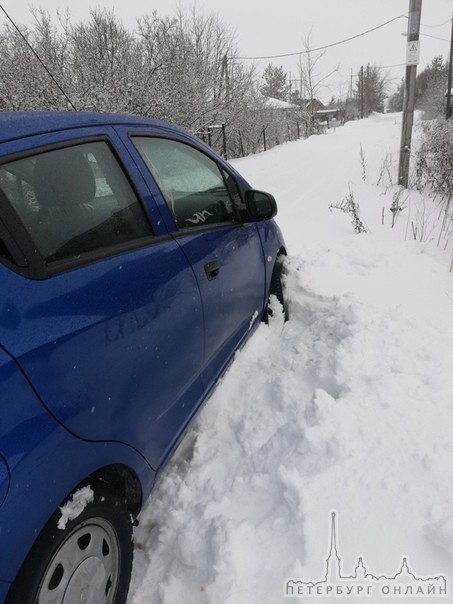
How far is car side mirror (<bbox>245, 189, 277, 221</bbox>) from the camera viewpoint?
2614mm

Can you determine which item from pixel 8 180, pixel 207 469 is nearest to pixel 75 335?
pixel 8 180

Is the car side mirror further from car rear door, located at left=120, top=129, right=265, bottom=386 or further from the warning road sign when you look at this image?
the warning road sign

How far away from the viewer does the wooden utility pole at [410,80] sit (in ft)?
24.9

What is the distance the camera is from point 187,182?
2.28 m

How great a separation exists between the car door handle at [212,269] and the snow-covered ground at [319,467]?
839 millimetres

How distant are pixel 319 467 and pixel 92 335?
1.24 metres

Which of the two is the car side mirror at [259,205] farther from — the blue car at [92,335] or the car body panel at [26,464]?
the car body panel at [26,464]

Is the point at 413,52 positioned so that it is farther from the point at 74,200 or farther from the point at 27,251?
the point at 27,251

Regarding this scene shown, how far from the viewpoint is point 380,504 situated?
1.73 m

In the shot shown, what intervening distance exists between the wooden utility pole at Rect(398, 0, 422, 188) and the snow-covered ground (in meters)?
5.80

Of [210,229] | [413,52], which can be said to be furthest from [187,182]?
[413,52]

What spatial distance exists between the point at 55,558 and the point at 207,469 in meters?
1.05

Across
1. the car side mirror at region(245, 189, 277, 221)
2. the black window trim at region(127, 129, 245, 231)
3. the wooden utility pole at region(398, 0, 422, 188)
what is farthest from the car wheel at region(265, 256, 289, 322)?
the wooden utility pole at region(398, 0, 422, 188)

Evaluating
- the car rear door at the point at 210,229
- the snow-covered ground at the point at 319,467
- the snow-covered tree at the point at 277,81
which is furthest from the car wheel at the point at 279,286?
the snow-covered tree at the point at 277,81
